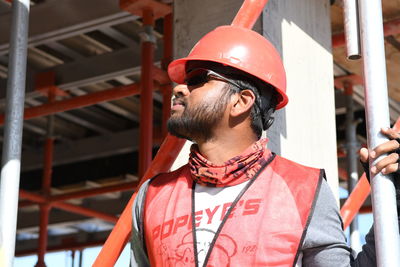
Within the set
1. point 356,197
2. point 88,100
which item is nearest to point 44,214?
point 88,100

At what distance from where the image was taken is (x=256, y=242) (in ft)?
8.04

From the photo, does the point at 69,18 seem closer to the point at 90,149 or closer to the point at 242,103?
the point at 90,149

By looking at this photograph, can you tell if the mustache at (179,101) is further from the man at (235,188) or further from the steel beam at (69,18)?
the steel beam at (69,18)

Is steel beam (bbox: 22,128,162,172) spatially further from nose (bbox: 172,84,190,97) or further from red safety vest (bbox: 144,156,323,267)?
red safety vest (bbox: 144,156,323,267)

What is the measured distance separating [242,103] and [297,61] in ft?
5.98

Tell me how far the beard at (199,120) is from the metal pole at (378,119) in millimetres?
598

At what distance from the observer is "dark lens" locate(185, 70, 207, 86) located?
2.88 metres

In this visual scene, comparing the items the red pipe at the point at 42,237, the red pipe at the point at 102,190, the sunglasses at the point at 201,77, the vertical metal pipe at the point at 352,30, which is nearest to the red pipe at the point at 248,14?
the sunglasses at the point at 201,77

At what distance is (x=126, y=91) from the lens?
387 inches

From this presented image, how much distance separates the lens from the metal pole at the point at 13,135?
10.1 ft

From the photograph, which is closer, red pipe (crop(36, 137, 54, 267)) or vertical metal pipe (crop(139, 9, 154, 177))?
vertical metal pipe (crop(139, 9, 154, 177))

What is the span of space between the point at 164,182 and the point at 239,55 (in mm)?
535

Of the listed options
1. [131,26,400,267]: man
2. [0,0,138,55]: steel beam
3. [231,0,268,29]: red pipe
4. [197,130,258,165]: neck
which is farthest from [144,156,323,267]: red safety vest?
[0,0,138,55]: steel beam

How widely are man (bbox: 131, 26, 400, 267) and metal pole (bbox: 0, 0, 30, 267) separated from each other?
1.92 feet
